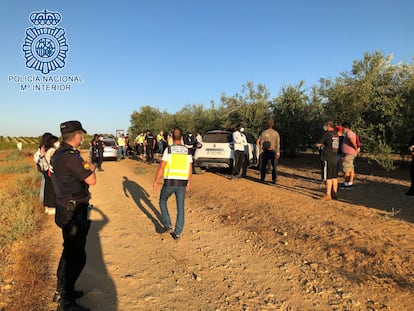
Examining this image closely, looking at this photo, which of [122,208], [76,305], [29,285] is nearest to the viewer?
[76,305]

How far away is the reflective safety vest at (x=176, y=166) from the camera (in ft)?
16.8

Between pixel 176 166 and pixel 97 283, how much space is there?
6.91 feet

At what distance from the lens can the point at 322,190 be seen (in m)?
8.69

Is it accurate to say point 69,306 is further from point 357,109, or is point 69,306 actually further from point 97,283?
point 357,109

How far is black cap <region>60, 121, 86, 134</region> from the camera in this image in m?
3.24

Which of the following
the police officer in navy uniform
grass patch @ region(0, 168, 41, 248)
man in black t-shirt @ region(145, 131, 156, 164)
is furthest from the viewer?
man in black t-shirt @ region(145, 131, 156, 164)

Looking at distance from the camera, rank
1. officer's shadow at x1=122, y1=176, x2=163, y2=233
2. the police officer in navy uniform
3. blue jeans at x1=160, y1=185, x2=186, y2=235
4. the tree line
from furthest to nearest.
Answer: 1. the tree line
2. officer's shadow at x1=122, y1=176, x2=163, y2=233
3. blue jeans at x1=160, y1=185, x2=186, y2=235
4. the police officer in navy uniform

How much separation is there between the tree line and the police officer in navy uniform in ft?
31.9

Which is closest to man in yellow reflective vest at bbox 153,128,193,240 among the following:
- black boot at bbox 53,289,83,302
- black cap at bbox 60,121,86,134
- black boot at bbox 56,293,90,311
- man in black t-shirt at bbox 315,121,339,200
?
black cap at bbox 60,121,86,134

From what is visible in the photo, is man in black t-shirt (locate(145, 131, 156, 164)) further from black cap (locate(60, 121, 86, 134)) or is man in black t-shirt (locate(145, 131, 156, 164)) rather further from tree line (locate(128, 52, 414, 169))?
black cap (locate(60, 121, 86, 134))

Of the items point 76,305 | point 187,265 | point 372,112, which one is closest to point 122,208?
point 187,265

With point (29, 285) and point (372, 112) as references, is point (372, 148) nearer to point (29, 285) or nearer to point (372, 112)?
point (372, 112)

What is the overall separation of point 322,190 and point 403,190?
2.11m

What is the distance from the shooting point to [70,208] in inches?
124
